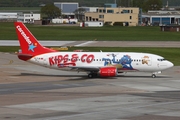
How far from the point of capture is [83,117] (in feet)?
139

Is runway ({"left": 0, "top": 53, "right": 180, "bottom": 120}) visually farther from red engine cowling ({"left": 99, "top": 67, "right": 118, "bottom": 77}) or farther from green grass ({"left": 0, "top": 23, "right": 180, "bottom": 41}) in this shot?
green grass ({"left": 0, "top": 23, "right": 180, "bottom": 41})

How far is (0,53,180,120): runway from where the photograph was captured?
4366 cm

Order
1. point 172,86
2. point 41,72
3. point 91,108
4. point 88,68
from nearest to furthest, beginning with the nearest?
point 91,108, point 172,86, point 88,68, point 41,72

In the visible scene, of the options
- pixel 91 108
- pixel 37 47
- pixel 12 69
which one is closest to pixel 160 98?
pixel 91 108

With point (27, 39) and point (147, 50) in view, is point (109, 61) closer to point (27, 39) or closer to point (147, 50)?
point (27, 39)

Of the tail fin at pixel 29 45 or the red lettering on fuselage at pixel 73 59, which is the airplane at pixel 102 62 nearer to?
the red lettering on fuselage at pixel 73 59

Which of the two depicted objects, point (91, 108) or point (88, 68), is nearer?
point (91, 108)

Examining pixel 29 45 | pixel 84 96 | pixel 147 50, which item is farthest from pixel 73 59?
pixel 147 50

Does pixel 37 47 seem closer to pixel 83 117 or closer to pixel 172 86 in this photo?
pixel 172 86

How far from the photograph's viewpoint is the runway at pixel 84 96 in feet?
143

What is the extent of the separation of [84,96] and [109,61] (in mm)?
16779

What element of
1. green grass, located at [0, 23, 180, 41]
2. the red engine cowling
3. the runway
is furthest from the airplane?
green grass, located at [0, 23, 180, 41]

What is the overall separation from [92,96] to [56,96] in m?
3.43

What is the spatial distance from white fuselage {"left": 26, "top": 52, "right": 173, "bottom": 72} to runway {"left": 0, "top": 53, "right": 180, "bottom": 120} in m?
1.52
